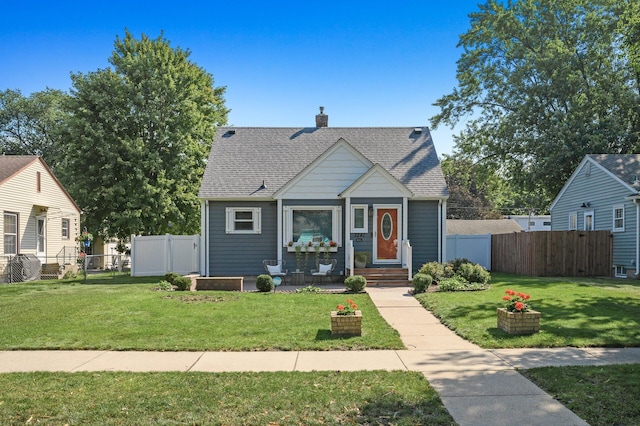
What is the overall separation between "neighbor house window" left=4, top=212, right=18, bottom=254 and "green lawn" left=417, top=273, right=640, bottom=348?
1694cm

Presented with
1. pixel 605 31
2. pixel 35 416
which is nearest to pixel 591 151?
pixel 605 31

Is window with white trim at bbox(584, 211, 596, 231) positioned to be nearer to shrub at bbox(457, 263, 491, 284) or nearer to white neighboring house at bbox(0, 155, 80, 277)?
shrub at bbox(457, 263, 491, 284)

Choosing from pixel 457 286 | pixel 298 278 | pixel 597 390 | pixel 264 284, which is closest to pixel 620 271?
pixel 457 286

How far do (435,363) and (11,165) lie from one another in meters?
21.1

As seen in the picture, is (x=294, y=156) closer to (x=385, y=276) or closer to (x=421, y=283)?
(x=385, y=276)

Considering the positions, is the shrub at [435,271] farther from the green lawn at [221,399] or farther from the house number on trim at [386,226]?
the green lawn at [221,399]

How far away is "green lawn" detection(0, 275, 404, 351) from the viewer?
7887 millimetres

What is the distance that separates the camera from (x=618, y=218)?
20.1 meters

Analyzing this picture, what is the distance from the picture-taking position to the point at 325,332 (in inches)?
342

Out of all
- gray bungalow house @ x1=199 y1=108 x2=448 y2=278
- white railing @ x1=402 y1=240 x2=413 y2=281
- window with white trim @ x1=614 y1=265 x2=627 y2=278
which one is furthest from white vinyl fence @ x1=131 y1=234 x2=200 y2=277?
window with white trim @ x1=614 y1=265 x2=627 y2=278

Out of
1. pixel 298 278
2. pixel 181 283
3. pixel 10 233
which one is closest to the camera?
pixel 181 283

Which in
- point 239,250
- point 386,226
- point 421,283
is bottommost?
point 421,283

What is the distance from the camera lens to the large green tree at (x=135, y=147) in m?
25.4

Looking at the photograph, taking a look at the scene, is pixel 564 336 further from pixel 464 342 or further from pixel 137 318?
pixel 137 318
